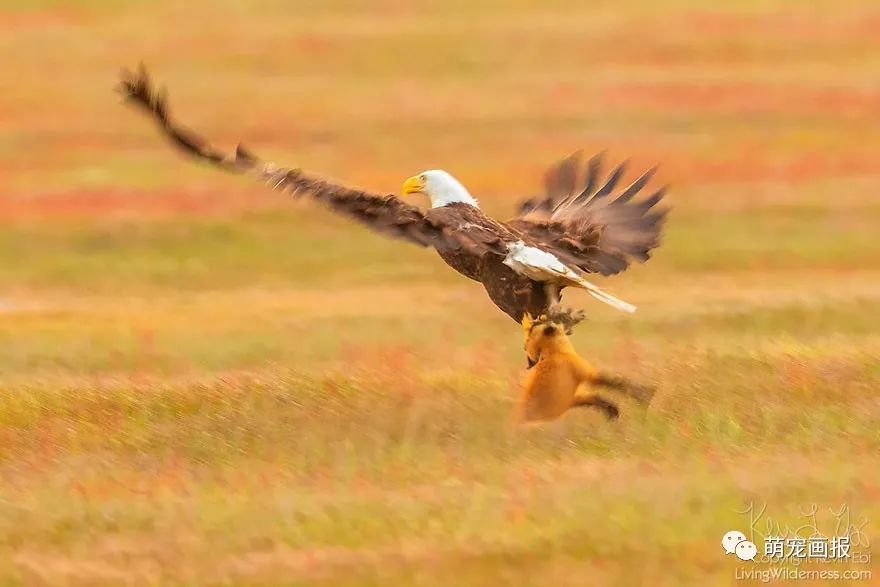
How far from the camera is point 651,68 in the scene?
3148 cm

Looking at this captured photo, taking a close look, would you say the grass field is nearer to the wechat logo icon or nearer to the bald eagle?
the wechat logo icon

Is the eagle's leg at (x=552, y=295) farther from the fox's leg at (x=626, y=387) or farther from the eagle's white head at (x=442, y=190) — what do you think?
the eagle's white head at (x=442, y=190)

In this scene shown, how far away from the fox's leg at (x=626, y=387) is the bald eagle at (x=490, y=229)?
17.6 inches

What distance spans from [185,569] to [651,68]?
2488 centimetres

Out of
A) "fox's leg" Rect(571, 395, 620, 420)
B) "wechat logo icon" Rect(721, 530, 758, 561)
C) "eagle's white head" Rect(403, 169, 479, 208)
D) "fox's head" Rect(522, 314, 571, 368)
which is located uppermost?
"eagle's white head" Rect(403, 169, 479, 208)

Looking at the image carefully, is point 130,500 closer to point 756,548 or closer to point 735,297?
point 756,548

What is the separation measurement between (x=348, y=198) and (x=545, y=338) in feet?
4.46

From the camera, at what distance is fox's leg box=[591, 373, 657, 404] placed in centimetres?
993

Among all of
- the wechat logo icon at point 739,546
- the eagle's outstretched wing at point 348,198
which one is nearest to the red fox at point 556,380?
the eagle's outstretched wing at point 348,198

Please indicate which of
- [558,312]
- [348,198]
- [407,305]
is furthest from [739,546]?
[407,305]

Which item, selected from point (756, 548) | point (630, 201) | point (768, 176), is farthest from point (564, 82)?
point (756, 548)

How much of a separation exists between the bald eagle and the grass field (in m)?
0.82

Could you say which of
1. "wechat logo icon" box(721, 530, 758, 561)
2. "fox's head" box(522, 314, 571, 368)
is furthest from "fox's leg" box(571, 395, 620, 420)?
"wechat logo icon" box(721, 530, 758, 561)

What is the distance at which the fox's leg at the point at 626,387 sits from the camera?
32.6 ft
